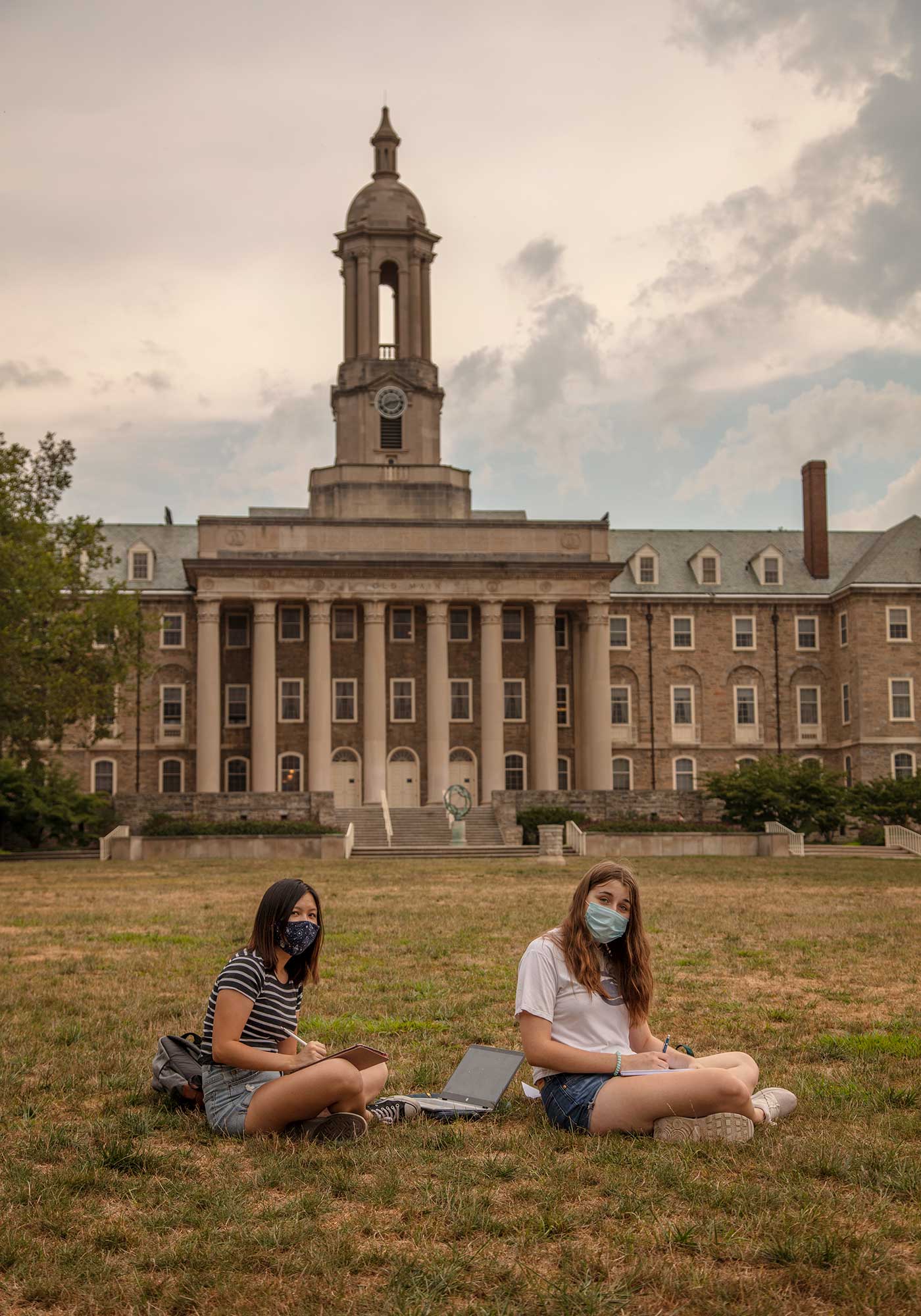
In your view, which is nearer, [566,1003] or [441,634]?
[566,1003]

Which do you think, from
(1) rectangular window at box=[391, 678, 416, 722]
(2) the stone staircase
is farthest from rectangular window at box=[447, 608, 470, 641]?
(2) the stone staircase

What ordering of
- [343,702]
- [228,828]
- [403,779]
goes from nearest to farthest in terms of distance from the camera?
[228,828], [403,779], [343,702]

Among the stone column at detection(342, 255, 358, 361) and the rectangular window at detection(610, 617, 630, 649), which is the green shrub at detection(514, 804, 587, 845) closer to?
the rectangular window at detection(610, 617, 630, 649)

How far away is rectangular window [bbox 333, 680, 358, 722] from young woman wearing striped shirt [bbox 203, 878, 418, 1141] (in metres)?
61.8

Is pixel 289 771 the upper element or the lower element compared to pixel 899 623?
lower

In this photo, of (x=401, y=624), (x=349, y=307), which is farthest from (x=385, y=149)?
(x=401, y=624)

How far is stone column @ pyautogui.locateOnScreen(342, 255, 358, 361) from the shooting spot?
7662 cm

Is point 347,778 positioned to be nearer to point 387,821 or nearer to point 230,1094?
point 387,821

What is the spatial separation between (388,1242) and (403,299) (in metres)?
73.3

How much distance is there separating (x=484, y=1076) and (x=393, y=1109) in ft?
2.60

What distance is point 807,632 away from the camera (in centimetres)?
7662

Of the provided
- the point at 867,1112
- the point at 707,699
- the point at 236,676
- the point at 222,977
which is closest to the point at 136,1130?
the point at 222,977

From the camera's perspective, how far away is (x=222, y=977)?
27.7 ft

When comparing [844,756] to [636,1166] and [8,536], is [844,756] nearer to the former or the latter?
[8,536]
